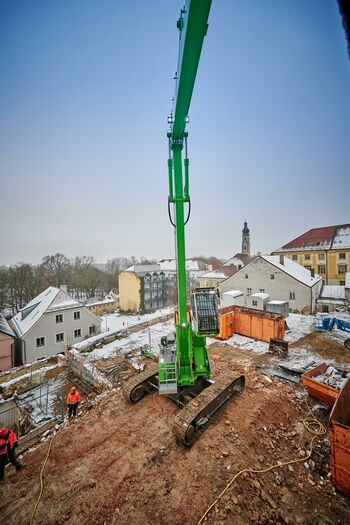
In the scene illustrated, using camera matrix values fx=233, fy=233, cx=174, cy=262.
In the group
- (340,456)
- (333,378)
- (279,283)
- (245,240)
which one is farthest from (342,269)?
(340,456)

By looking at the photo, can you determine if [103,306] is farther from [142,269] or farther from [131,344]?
[131,344]

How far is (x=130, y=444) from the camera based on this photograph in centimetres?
617

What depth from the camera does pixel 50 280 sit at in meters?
45.6

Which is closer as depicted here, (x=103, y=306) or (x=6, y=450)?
(x=6, y=450)

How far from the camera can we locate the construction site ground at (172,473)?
180 inches

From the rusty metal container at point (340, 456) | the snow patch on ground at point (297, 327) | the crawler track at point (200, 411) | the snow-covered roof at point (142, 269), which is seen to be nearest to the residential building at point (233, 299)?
the snow patch on ground at point (297, 327)

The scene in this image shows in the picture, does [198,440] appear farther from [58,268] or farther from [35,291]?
[58,268]

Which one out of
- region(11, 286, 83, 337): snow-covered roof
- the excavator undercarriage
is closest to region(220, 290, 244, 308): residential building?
the excavator undercarriage

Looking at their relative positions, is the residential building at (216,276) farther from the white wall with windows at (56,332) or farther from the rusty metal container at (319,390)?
the rusty metal container at (319,390)

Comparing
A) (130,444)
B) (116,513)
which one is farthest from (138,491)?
(130,444)

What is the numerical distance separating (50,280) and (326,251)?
48018 millimetres

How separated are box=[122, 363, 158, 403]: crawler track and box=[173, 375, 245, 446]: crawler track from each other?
2143 millimetres

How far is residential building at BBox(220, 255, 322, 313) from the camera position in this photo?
73.5 feet

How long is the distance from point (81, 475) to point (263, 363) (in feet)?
28.8
